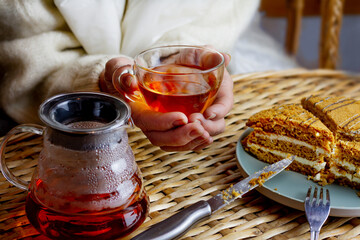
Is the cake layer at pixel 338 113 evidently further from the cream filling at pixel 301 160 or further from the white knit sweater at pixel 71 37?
the white knit sweater at pixel 71 37

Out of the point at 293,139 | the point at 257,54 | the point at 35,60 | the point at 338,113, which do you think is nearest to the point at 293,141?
the point at 293,139

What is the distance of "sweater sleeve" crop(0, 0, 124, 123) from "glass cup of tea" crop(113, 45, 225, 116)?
0.18m

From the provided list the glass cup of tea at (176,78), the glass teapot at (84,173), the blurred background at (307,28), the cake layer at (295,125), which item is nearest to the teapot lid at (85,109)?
the glass teapot at (84,173)

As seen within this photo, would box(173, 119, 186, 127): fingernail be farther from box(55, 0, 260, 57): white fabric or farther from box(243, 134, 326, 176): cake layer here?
box(55, 0, 260, 57): white fabric

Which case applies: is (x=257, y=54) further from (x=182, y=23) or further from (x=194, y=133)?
(x=194, y=133)

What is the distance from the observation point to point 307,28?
262 centimetres

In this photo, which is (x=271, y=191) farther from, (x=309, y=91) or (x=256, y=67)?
(x=256, y=67)

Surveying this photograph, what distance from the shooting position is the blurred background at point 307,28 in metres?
1.58

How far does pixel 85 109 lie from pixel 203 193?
9.4 inches

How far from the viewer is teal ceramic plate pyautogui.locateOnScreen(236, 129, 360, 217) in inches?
24.4

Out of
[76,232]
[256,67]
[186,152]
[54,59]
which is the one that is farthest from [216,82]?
[256,67]

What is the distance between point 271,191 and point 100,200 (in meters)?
0.27

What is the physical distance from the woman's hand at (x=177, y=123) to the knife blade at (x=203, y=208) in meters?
0.09

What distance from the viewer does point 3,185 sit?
664 millimetres
